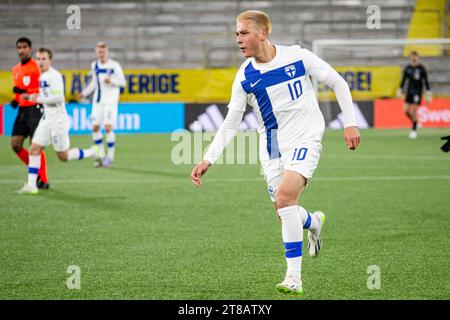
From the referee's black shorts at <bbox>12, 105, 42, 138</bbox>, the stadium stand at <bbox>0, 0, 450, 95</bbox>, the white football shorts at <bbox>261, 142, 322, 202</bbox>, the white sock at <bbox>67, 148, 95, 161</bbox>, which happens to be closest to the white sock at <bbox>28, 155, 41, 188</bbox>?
the referee's black shorts at <bbox>12, 105, 42, 138</bbox>

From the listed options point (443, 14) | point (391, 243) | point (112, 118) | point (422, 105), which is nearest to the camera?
point (391, 243)

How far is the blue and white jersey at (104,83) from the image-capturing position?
639 inches

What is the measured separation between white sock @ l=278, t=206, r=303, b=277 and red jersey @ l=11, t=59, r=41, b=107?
23.9 feet

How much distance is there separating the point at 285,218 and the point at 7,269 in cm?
235

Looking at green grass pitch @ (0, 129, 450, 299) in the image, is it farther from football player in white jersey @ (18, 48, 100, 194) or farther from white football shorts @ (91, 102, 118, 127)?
white football shorts @ (91, 102, 118, 127)

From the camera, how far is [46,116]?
1191 cm

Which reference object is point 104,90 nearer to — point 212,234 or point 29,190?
point 29,190

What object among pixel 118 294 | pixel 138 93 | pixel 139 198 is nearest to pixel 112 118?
pixel 139 198

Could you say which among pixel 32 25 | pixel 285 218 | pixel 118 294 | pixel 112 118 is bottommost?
pixel 118 294

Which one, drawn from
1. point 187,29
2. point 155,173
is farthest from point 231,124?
point 187,29

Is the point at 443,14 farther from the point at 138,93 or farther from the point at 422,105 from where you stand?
the point at 138,93

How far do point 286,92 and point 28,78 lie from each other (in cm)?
708

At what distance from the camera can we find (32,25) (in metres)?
26.8

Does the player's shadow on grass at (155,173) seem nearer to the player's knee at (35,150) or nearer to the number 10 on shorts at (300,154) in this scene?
the player's knee at (35,150)
